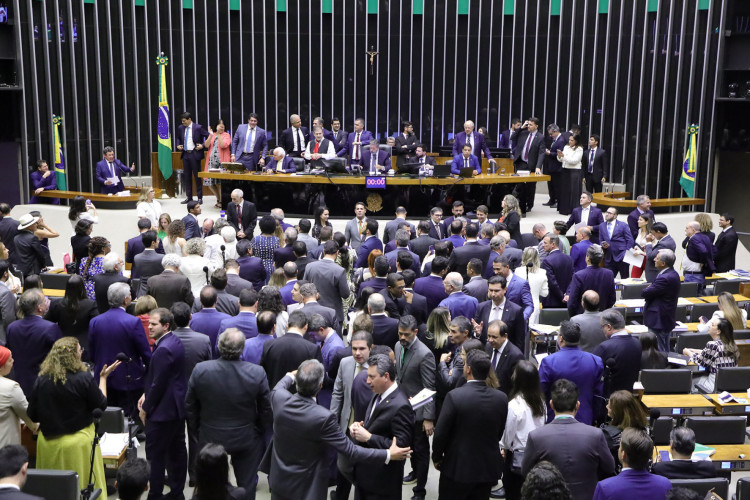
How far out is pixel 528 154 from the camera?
15.4 meters

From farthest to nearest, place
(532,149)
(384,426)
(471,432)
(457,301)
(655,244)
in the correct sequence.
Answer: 1. (532,149)
2. (655,244)
3. (457,301)
4. (471,432)
5. (384,426)

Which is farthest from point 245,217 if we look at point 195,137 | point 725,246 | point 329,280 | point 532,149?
point 532,149

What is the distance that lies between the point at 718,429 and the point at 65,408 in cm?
431

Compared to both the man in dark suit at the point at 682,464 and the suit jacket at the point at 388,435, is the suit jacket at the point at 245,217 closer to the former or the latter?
the suit jacket at the point at 388,435

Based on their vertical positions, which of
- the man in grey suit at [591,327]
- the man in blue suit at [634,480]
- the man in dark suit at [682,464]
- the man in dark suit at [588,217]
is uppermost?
the man in dark suit at [588,217]

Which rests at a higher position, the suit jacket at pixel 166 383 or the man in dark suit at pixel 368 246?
the man in dark suit at pixel 368 246

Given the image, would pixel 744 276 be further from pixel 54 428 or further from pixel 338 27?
pixel 338 27

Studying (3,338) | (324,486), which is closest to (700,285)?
(324,486)

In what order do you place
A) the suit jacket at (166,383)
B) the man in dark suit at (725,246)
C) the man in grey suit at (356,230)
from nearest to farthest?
1. the suit jacket at (166,383)
2. the man in grey suit at (356,230)
3. the man in dark suit at (725,246)

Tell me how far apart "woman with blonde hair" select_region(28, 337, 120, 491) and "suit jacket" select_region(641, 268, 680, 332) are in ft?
16.8

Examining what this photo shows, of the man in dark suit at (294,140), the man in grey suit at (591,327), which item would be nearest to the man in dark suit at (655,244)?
the man in grey suit at (591,327)

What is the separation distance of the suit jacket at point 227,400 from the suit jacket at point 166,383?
0.44m

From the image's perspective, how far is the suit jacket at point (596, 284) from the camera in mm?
7746

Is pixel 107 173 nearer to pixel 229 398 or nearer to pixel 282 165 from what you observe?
pixel 282 165
